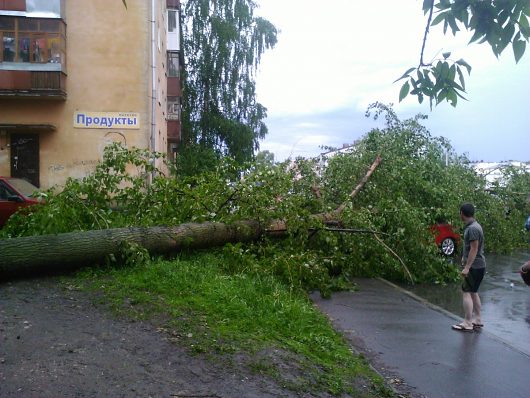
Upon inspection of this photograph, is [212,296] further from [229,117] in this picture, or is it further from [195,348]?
[229,117]

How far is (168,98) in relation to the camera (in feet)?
100

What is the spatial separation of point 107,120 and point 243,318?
17.9 meters

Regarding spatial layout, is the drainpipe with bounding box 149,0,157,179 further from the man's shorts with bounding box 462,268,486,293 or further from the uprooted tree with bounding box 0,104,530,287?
the man's shorts with bounding box 462,268,486,293

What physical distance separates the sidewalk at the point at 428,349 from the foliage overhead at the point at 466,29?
2467 millimetres

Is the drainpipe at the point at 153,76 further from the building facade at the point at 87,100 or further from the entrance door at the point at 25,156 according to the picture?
the entrance door at the point at 25,156

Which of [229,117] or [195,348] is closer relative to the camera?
[195,348]

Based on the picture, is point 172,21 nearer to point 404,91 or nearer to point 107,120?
point 107,120

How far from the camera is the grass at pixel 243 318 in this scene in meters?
4.85

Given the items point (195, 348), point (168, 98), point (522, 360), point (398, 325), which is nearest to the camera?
point (195, 348)

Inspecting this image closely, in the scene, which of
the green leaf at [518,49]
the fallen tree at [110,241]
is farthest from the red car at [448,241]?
the green leaf at [518,49]

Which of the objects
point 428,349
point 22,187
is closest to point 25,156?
point 22,187

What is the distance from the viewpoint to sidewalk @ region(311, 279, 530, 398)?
5.13 meters

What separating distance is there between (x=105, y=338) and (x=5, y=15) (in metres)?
18.7

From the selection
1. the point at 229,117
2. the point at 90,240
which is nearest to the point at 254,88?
the point at 229,117
